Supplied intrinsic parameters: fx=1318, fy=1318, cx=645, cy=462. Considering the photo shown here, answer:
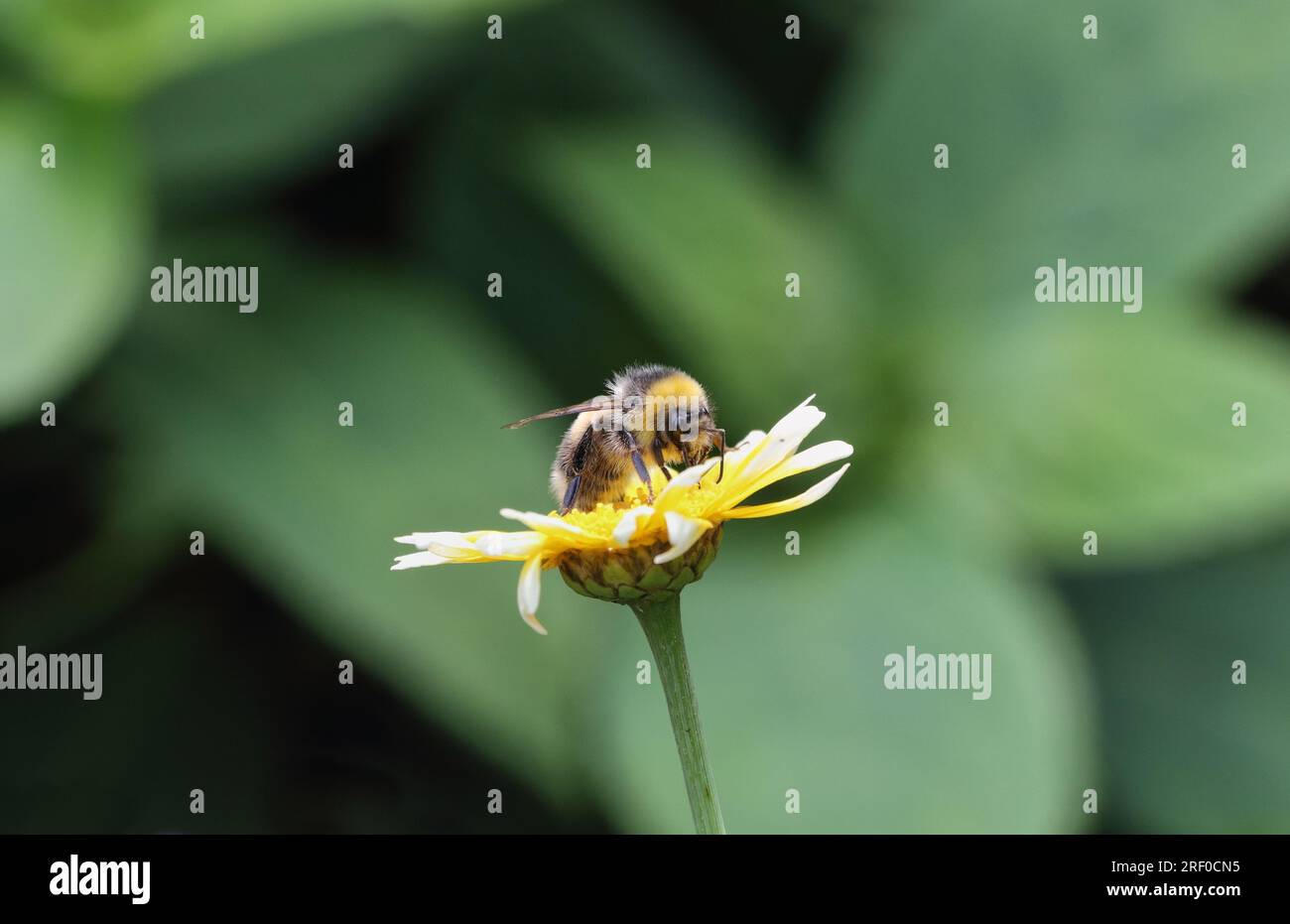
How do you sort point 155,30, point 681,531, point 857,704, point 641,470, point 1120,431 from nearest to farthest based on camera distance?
point 681,531 < point 641,470 < point 857,704 < point 155,30 < point 1120,431

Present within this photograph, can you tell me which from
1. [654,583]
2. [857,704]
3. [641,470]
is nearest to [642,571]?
[654,583]

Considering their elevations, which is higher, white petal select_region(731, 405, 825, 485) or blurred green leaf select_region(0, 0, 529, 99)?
blurred green leaf select_region(0, 0, 529, 99)

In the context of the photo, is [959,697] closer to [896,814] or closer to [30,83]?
[896,814]

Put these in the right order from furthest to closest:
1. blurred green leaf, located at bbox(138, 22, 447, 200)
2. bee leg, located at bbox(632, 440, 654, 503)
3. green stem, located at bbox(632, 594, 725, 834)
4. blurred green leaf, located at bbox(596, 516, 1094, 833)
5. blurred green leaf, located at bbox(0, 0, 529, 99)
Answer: blurred green leaf, located at bbox(138, 22, 447, 200), blurred green leaf, located at bbox(0, 0, 529, 99), blurred green leaf, located at bbox(596, 516, 1094, 833), bee leg, located at bbox(632, 440, 654, 503), green stem, located at bbox(632, 594, 725, 834)

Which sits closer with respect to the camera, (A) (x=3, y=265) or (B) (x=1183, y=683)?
(A) (x=3, y=265)

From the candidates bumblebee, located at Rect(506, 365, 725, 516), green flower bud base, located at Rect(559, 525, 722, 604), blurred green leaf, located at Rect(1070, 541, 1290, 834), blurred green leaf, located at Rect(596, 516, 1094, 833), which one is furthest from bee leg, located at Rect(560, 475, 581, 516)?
blurred green leaf, located at Rect(1070, 541, 1290, 834)

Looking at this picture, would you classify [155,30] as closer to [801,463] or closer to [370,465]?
[370,465]

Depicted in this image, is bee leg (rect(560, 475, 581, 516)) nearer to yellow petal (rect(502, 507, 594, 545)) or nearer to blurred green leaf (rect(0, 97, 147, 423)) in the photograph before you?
yellow petal (rect(502, 507, 594, 545))

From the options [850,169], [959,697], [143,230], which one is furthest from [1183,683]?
[143,230]
